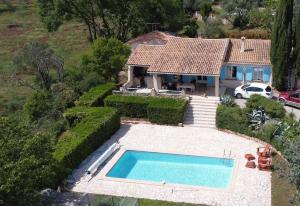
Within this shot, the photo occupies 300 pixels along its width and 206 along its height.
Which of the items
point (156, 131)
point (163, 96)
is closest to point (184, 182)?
point (156, 131)

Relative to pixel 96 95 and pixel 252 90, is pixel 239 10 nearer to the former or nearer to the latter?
pixel 252 90

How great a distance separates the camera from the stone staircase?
1483 inches

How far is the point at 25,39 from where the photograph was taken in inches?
3155

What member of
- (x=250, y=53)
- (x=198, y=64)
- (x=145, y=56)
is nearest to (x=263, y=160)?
(x=198, y=64)

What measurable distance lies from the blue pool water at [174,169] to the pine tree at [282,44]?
12557mm

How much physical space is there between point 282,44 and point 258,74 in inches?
139

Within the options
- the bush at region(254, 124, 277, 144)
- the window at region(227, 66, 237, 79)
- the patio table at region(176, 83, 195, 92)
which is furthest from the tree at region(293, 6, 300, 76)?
the bush at region(254, 124, 277, 144)

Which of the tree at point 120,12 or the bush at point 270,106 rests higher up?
the tree at point 120,12

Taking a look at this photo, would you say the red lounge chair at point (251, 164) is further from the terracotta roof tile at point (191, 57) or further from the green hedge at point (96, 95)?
the green hedge at point (96, 95)

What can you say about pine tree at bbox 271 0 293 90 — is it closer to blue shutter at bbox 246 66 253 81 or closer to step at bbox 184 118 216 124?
blue shutter at bbox 246 66 253 81

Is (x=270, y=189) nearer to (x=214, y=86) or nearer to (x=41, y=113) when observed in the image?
(x=214, y=86)

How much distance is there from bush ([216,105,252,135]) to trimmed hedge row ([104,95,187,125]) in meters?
3.05

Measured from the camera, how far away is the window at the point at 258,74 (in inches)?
1674

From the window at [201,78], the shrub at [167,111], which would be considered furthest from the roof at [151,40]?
the shrub at [167,111]
